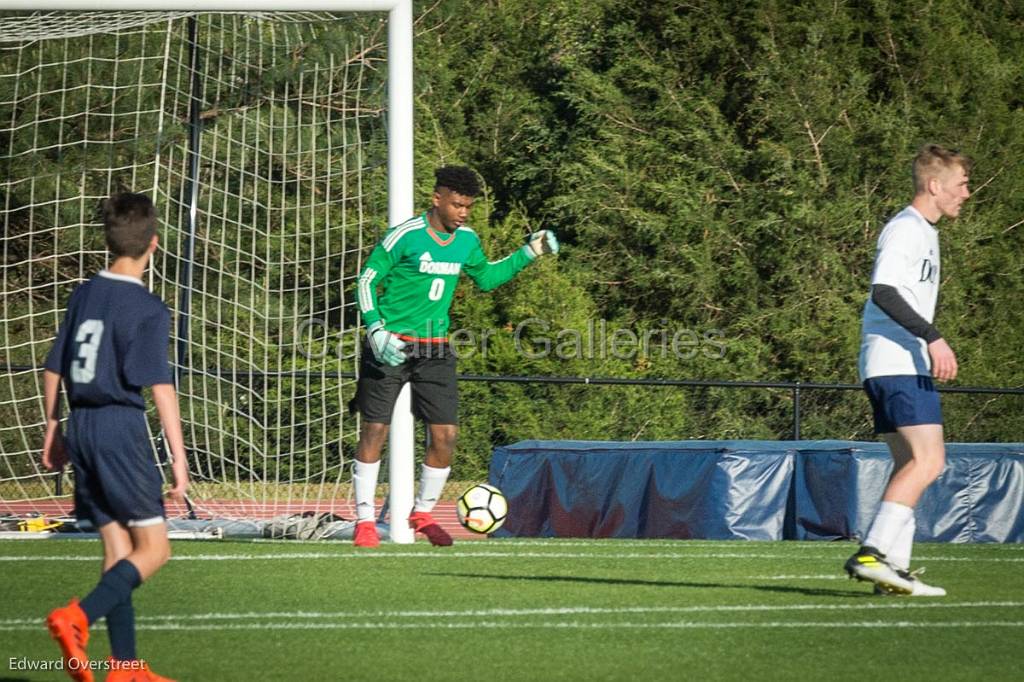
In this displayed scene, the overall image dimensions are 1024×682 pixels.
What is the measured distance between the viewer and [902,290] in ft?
22.7

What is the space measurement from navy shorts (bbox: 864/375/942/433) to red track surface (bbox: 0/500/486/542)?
4.34 meters

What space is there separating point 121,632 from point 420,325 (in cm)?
470

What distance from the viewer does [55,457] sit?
17.2 ft

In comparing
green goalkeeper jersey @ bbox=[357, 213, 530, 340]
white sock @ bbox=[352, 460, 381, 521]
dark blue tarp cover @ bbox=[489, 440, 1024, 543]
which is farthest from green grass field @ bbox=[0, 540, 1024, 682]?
dark blue tarp cover @ bbox=[489, 440, 1024, 543]

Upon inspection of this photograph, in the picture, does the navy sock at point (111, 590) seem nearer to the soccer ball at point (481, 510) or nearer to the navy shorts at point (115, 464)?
the navy shorts at point (115, 464)

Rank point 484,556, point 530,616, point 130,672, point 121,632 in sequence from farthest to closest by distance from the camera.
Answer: point 484,556 → point 530,616 → point 121,632 → point 130,672

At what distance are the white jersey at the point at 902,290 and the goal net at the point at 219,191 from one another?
4468 mm

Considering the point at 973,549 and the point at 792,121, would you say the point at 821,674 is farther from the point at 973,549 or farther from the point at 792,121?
the point at 792,121

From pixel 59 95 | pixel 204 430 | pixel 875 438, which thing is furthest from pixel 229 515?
pixel 875 438

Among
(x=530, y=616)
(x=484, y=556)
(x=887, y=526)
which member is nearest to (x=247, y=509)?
(x=484, y=556)

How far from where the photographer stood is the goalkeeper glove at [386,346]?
29.9 ft

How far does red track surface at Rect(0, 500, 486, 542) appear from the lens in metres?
11.6

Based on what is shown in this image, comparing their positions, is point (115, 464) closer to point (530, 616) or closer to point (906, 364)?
point (530, 616)

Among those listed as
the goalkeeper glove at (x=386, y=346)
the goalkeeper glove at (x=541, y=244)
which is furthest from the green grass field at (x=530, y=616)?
the goalkeeper glove at (x=541, y=244)
